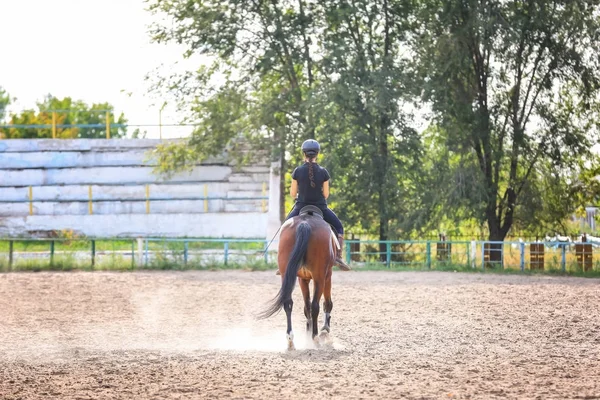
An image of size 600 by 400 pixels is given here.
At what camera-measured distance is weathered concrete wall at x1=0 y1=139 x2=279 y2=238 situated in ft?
123

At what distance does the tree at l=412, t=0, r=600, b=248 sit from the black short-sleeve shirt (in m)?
17.7

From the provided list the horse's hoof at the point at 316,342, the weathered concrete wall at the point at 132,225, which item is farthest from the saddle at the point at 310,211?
the weathered concrete wall at the point at 132,225

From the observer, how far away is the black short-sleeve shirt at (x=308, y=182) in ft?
40.2

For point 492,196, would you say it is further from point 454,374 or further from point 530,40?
point 454,374

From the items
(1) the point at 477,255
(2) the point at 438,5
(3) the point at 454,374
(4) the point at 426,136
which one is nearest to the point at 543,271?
(1) the point at 477,255

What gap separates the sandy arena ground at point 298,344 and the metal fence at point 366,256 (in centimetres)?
558

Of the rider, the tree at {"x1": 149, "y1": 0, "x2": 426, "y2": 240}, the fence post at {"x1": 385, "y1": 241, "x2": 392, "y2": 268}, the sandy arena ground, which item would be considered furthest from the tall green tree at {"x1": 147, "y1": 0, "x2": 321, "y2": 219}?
the rider

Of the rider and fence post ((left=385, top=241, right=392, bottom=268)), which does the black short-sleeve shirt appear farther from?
fence post ((left=385, top=241, right=392, bottom=268))

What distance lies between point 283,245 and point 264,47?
73.4ft

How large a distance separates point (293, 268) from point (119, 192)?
29.0 m

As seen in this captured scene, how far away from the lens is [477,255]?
28.5 meters

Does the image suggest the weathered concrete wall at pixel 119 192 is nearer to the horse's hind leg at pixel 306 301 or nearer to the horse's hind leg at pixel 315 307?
the horse's hind leg at pixel 306 301

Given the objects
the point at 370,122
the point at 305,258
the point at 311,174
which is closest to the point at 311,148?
the point at 311,174

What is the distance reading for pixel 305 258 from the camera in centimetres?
1185
